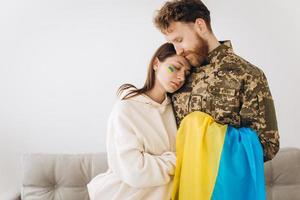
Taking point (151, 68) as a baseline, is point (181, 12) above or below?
above

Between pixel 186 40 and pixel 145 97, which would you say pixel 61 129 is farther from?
pixel 186 40

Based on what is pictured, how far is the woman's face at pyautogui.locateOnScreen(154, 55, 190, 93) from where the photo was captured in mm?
1326

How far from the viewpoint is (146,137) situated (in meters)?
1.29

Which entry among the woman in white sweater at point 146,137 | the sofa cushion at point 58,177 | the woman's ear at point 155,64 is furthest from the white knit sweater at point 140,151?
the sofa cushion at point 58,177

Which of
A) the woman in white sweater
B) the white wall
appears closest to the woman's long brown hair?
the woman in white sweater

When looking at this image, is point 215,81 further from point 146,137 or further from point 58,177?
point 58,177

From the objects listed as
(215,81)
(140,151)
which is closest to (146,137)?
(140,151)

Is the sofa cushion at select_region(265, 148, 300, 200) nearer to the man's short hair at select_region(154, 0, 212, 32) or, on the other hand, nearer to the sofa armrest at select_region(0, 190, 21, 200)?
the man's short hair at select_region(154, 0, 212, 32)

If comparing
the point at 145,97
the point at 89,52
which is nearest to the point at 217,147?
the point at 145,97

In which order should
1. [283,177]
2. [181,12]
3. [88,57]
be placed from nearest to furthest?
[181,12] < [283,177] < [88,57]

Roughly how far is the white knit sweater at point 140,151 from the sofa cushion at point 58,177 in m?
0.56

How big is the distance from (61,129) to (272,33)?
1283mm

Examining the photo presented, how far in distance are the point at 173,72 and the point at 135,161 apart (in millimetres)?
339

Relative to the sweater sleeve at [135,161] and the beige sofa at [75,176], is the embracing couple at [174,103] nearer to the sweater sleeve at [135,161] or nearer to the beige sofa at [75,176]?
the sweater sleeve at [135,161]
